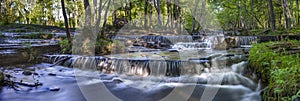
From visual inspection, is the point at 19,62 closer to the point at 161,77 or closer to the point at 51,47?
the point at 51,47

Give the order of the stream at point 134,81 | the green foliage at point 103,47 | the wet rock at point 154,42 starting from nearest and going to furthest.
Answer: the stream at point 134,81, the green foliage at point 103,47, the wet rock at point 154,42

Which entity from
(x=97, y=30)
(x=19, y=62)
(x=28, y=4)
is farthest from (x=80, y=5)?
(x=19, y=62)

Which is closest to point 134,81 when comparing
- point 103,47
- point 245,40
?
point 103,47

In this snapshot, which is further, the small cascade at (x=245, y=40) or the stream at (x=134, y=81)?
the small cascade at (x=245, y=40)

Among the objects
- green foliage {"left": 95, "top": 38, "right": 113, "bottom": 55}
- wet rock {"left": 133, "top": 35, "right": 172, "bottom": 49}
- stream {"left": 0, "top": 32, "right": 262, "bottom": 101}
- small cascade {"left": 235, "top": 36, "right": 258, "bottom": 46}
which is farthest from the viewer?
wet rock {"left": 133, "top": 35, "right": 172, "bottom": 49}

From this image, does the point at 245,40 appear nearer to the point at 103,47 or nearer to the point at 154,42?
the point at 154,42

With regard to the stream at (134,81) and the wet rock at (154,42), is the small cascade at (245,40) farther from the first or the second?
the stream at (134,81)

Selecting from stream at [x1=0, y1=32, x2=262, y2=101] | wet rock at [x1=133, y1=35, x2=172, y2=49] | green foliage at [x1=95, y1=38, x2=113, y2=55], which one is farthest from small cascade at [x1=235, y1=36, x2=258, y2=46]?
green foliage at [x1=95, y1=38, x2=113, y2=55]

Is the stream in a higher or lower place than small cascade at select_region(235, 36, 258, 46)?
lower

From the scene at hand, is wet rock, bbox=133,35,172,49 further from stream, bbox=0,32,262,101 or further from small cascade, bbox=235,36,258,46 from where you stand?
stream, bbox=0,32,262,101

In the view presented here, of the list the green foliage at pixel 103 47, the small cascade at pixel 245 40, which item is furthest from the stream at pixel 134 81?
the small cascade at pixel 245 40

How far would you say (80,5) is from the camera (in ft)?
110

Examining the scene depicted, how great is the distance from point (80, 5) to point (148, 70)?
94.0ft

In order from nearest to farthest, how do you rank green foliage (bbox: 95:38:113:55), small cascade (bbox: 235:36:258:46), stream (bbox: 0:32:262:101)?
stream (bbox: 0:32:262:101), green foliage (bbox: 95:38:113:55), small cascade (bbox: 235:36:258:46)
